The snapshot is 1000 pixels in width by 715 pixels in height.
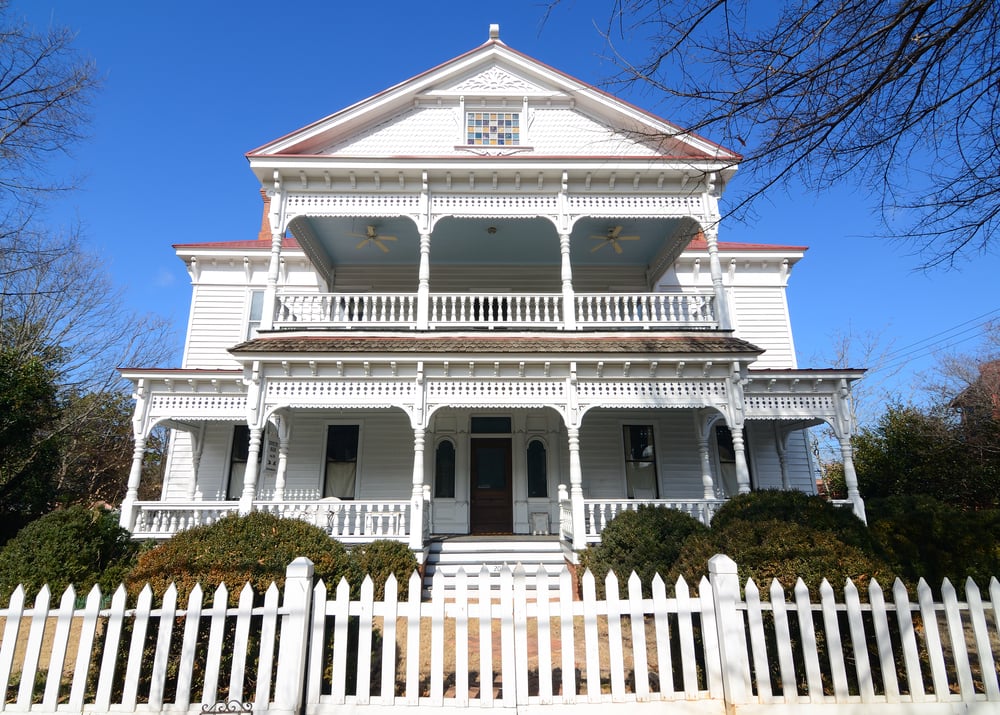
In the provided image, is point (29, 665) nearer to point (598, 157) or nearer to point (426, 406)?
point (426, 406)

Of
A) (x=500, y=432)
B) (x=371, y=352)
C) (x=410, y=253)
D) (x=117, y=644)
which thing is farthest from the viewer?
(x=410, y=253)

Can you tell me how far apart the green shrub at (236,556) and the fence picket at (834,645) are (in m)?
4.33

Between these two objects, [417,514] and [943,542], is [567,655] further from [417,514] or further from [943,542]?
[943,542]

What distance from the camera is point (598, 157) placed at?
12141 mm

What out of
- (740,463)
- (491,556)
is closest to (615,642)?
(491,556)

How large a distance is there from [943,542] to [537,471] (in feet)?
26.5

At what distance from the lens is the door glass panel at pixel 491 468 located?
13.5 metres

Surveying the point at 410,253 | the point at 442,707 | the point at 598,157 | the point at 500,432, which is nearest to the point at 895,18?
the point at 442,707

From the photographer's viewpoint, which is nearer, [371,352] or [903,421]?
[371,352]

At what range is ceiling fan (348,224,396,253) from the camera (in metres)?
13.6

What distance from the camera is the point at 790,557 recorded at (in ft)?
15.6

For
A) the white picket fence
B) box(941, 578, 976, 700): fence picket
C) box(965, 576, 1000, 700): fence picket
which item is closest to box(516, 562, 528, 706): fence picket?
the white picket fence

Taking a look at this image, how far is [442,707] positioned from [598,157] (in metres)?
11.2

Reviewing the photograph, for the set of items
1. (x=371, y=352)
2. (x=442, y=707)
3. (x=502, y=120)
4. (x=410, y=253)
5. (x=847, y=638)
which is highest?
(x=502, y=120)
